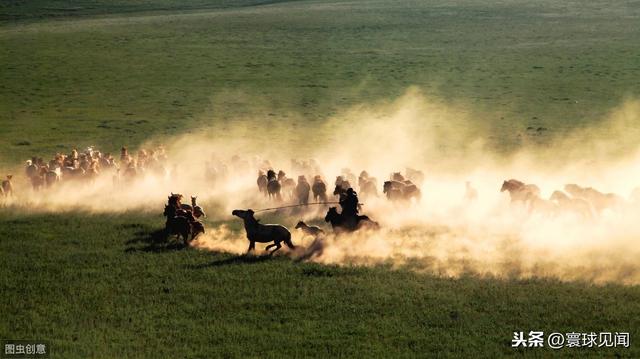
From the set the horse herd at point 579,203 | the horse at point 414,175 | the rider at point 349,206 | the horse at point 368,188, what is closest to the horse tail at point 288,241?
the rider at point 349,206

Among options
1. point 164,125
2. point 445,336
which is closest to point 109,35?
point 164,125

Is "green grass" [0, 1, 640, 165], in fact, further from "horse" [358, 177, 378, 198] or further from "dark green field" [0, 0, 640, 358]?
"horse" [358, 177, 378, 198]

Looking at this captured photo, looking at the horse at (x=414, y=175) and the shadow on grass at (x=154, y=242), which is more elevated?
the horse at (x=414, y=175)

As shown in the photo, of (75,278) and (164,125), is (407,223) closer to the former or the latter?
(75,278)

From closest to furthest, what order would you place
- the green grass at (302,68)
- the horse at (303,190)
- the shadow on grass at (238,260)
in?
the shadow on grass at (238,260), the horse at (303,190), the green grass at (302,68)

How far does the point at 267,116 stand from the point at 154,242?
28602mm

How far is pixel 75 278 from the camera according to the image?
18422 mm

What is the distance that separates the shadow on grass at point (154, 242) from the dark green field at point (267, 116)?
0.10 m

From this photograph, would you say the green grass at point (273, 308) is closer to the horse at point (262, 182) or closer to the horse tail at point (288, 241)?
the horse tail at point (288, 241)

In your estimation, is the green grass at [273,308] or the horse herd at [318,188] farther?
the horse herd at [318,188]

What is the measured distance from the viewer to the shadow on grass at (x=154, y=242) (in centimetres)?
2067

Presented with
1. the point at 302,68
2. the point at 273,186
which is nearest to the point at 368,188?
the point at 273,186

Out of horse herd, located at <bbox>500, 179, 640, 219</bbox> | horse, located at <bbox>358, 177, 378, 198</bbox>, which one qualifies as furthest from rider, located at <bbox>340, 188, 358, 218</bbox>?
horse herd, located at <bbox>500, 179, 640, 219</bbox>

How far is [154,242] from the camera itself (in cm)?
2139
